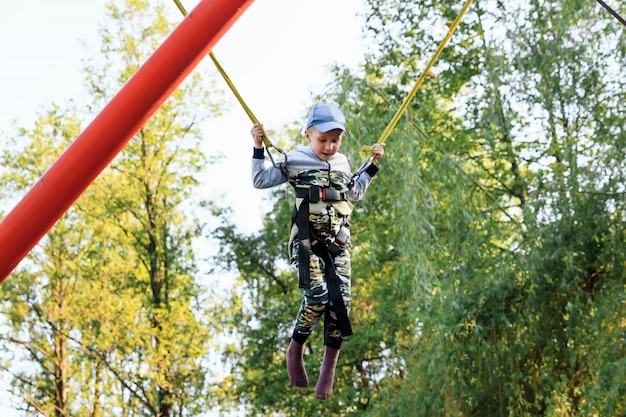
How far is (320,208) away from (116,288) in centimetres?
1117

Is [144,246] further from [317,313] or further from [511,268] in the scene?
[317,313]

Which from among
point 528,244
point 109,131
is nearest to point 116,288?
point 528,244

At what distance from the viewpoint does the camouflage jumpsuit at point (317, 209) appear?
3639 mm

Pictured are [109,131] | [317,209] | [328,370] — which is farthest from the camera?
[328,370]

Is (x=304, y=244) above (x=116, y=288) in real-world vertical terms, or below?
below

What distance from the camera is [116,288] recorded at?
14.4m

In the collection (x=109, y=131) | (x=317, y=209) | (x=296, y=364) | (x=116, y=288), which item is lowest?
(x=109, y=131)

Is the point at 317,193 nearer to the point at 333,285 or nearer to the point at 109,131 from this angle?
the point at 333,285

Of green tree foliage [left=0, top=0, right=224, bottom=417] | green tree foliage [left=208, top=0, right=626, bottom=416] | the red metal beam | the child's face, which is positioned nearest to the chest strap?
the child's face

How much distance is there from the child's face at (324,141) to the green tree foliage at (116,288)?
9806 mm

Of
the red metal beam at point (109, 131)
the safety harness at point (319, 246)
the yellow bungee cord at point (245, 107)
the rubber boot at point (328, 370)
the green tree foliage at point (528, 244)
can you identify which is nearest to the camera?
the red metal beam at point (109, 131)

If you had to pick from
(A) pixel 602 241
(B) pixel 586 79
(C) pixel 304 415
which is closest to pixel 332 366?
(A) pixel 602 241

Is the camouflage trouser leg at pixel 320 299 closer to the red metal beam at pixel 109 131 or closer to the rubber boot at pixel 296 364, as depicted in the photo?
the rubber boot at pixel 296 364

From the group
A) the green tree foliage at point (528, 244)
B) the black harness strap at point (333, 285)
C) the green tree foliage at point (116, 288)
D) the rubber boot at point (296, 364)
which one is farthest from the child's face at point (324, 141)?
the green tree foliage at point (116, 288)
